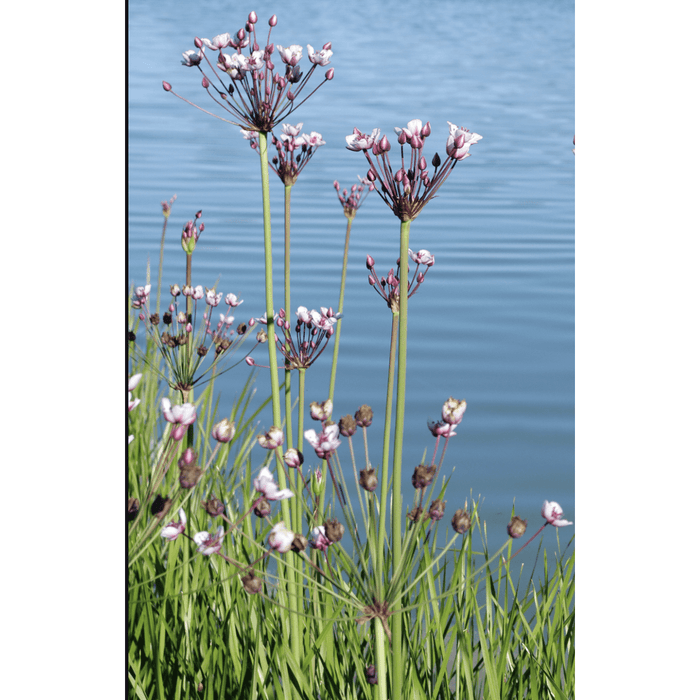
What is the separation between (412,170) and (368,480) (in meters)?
0.70

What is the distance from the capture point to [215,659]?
189 cm

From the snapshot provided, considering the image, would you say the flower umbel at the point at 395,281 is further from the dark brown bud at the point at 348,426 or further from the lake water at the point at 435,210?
the dark brown bud at the point at 348,426

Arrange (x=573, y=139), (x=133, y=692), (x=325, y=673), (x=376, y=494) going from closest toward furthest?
(x=376, y=494) → (x=325, y=673) → (x=133, y=692) → (x=573, y=139)

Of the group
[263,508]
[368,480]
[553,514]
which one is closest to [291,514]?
[263,508]

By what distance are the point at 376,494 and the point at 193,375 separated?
2.11 feet

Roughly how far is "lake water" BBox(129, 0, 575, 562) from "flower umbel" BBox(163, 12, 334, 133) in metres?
0.12

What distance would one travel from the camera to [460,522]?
1.84 meters

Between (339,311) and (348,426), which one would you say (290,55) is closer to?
(339,311)

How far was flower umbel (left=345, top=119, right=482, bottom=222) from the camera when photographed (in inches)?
61.7

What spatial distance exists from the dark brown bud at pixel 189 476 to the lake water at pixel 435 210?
0.28m
